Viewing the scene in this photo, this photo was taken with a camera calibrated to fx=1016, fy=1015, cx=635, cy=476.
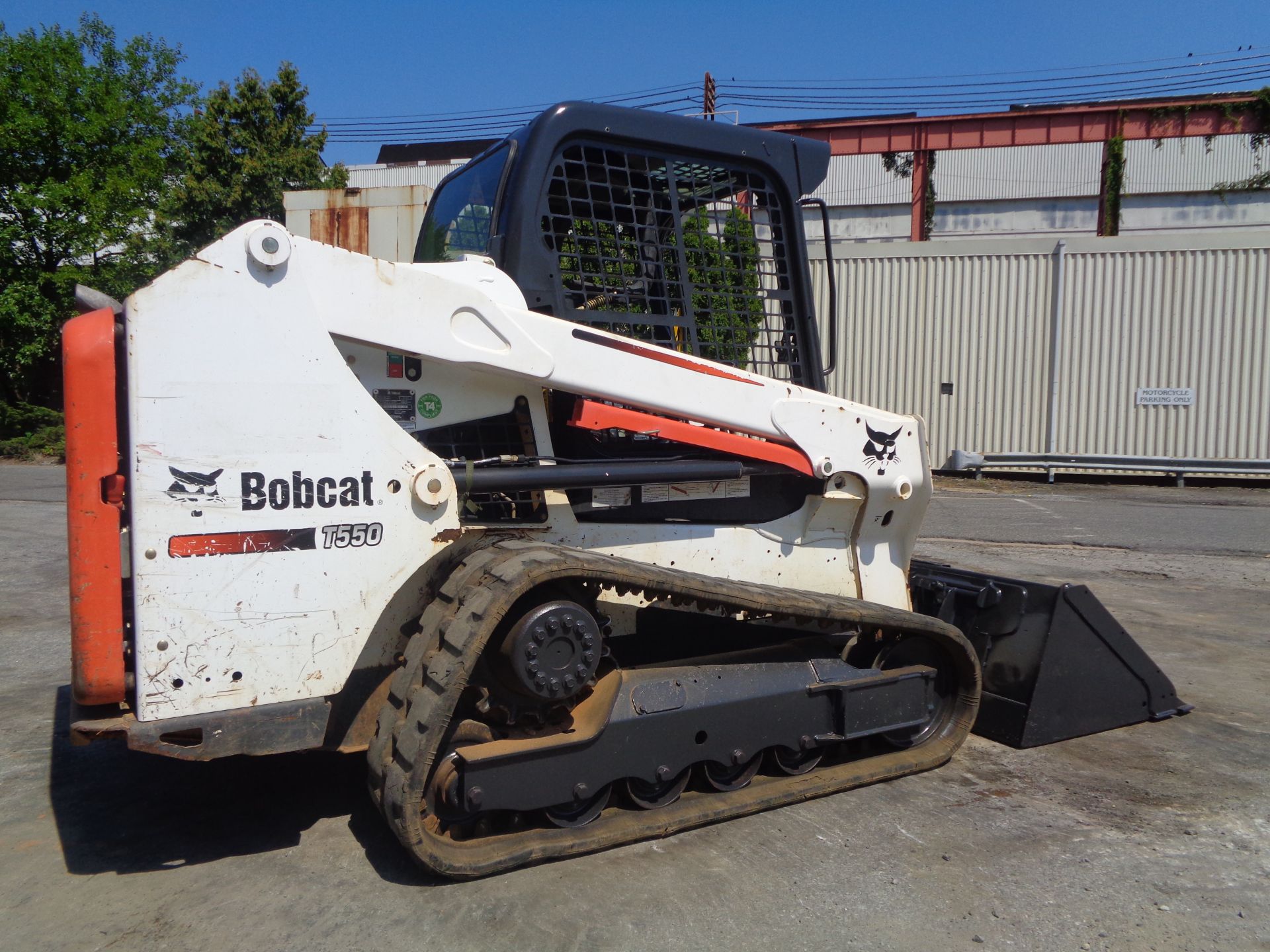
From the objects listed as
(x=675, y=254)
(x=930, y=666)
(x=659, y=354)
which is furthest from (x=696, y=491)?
(x=930, y=666)

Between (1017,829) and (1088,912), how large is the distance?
0.60 m

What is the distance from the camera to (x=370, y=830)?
140 inches

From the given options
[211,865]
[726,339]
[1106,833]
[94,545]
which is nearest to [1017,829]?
[1106,833]

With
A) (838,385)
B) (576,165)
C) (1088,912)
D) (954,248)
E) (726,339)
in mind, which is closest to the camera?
(1088,912)

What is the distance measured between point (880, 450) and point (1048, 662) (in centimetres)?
126

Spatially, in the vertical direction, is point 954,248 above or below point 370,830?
above

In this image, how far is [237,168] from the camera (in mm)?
20422

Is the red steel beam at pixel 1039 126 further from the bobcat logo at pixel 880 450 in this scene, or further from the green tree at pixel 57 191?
the bobcat logo at pixel 880 450

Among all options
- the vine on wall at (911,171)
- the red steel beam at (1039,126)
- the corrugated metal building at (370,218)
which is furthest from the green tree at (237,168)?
the vine on wall at (911,171)

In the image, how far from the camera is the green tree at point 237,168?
20.2 m

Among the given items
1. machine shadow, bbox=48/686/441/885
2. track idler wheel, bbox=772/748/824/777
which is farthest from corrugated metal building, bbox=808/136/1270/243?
machine shadow, bbox=48/686/441/885

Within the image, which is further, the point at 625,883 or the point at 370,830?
the point at 370,830

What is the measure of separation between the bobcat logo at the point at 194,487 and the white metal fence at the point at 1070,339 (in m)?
13.2

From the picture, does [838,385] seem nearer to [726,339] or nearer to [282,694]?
[726,339]
